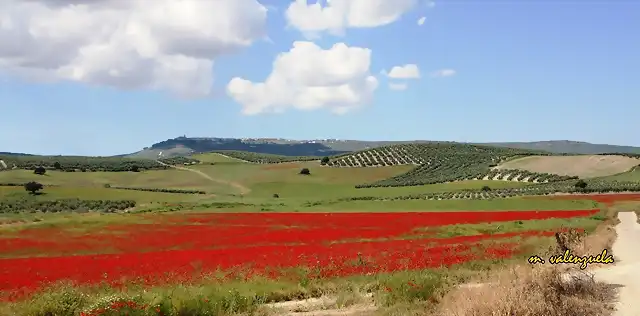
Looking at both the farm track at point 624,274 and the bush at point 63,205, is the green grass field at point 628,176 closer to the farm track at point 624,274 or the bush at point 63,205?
the farm track at point 624,274

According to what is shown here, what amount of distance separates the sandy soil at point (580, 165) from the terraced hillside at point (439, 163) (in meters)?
4.94

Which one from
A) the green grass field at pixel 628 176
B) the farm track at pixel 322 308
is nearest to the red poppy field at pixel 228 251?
the farm track at pixel 322 308

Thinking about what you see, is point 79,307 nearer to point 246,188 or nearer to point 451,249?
point 451,249

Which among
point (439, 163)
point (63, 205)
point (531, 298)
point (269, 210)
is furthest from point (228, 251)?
point (439, 163)

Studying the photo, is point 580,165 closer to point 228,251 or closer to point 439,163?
point 439,163

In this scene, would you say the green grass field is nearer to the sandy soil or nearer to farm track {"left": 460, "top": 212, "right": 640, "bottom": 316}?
the sandy soil

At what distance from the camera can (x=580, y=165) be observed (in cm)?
11831

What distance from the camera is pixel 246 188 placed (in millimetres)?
126062

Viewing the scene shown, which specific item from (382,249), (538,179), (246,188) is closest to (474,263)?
(382,249)

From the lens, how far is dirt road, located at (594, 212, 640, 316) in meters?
14.7

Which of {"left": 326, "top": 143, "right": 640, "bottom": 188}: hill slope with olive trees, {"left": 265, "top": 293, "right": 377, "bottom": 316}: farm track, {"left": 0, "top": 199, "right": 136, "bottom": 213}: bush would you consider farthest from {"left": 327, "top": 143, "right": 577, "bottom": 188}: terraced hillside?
{"left": 265, "top": 293, "right": 377, "bottom": 316}: farm track

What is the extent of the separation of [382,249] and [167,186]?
4265 inches

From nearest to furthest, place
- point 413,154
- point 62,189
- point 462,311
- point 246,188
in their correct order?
point 462,311, point 62,189, point 246,188, point 413,154

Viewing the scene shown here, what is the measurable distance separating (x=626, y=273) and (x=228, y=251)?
17.3 m
